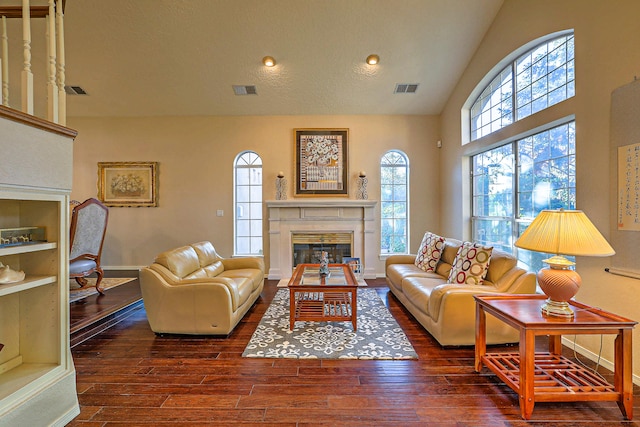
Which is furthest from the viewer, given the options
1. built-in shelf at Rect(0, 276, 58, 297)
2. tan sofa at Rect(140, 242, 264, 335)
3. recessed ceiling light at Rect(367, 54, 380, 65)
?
recessed ceiling light at Rect(367, 54, 380, 65)

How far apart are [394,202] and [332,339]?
3.37 meters

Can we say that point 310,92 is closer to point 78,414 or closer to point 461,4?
point 461,4

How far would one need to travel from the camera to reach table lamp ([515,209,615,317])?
71.4 inches

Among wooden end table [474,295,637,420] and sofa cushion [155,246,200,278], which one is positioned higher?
sofa cushion [155,246,200,278]

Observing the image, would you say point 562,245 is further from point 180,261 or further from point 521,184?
point 180,261

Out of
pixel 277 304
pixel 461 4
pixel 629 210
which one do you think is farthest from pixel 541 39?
pixel 277 304

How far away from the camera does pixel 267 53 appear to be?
14.1 ft

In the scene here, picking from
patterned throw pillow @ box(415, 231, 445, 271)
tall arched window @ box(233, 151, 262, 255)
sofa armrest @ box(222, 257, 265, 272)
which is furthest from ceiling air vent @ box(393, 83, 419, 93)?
sofa armrest @ box(222, 257, 265, 272)

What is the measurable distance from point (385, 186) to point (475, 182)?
5.04 ft

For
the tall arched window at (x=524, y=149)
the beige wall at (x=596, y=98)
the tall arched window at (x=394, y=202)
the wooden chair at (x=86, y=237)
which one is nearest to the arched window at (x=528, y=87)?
the tall arched window at (x=524, y=149)

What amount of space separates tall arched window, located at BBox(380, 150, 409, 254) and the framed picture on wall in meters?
0.78

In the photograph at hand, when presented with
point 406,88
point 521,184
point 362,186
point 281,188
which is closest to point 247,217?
point 281,188

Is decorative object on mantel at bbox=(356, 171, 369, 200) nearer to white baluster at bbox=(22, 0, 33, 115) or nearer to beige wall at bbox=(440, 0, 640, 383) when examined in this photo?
beige wall at bbox=(440, 0, 640, 383)

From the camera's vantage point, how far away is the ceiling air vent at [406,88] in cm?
477
